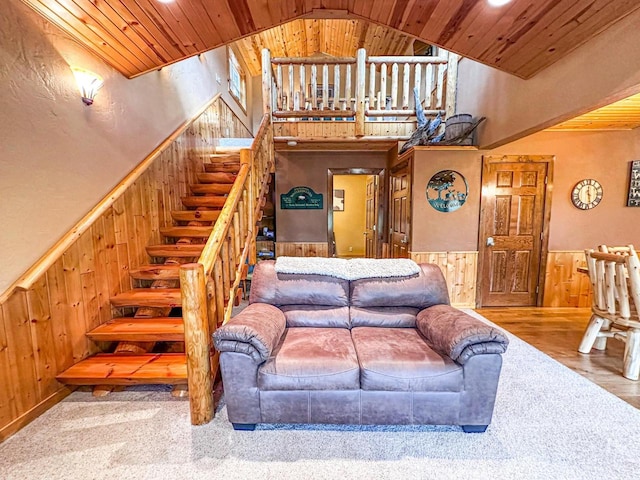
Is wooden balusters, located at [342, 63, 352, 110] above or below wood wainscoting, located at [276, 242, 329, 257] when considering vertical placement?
above

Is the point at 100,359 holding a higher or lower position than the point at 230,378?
lower

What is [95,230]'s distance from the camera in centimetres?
226

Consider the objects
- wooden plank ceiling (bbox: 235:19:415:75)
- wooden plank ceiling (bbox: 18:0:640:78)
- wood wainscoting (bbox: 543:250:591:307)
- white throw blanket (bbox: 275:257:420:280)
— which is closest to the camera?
wooden plank ceiling (bbox: 18:0:640:78)

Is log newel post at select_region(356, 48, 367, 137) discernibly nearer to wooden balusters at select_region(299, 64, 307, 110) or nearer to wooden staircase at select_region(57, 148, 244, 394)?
wooden balusters at select_region(299, 64, 307, 110)

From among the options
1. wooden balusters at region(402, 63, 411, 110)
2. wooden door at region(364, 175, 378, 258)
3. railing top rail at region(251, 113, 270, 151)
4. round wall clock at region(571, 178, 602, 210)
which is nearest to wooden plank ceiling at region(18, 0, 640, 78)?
railing top rail at region(251, 113, 270, 151)

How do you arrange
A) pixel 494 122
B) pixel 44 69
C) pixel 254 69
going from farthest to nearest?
pixel 254 69 → pixel 494 122 → pixel 44 69

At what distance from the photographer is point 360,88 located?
4094 mm

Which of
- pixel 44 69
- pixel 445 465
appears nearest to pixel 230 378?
pixel 445 465

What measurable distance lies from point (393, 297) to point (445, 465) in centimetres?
104

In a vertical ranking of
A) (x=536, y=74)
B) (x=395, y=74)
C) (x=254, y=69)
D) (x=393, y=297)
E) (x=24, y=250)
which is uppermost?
(x=254, y=69)

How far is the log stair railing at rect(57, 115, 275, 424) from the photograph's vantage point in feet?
5.65

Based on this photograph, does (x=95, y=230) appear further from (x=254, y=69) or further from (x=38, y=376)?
(x=254, y=69)

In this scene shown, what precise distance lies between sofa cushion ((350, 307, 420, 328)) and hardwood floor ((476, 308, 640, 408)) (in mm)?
1571

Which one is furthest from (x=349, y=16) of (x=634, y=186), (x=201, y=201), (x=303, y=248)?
(x=634, y=186)
